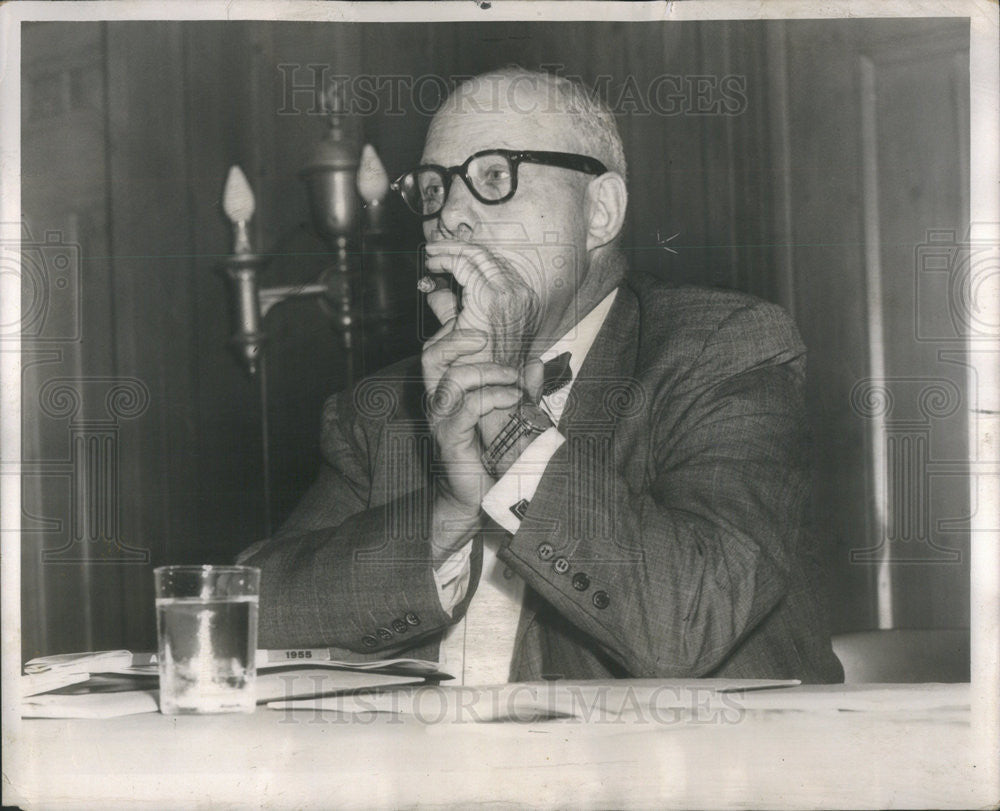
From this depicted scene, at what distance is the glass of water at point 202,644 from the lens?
1721 millimetres

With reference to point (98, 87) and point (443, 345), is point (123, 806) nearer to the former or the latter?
point (443, 345)

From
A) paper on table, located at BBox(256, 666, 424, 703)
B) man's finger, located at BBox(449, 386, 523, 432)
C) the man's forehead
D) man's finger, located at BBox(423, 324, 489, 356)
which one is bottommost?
paper on table, located at BBox(256, 666, 424, 703)

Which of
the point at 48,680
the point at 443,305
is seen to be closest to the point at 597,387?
the point at 443,305

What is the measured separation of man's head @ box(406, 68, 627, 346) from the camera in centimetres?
205

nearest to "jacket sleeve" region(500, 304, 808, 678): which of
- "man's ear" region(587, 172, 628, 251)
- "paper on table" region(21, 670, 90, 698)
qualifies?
"man's ear" region(587, 172, 628, 251)

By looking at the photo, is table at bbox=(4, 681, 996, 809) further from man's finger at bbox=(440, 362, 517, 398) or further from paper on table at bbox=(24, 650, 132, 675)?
man's finger at bbox=(440, 362, 517, 398)

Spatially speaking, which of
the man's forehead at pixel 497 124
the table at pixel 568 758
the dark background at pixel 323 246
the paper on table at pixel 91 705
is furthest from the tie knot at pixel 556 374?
the paper on table at pixel 91 705

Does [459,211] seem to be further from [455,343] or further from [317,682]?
[317,682]

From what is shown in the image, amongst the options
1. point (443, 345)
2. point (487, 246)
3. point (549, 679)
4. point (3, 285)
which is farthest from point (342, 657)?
point (3, 285)

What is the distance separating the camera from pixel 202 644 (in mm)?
1725

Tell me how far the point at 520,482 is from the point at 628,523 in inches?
6.5

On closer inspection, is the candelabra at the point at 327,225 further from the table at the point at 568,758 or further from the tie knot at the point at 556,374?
the table at the point at 568,758

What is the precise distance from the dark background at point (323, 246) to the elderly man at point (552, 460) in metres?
0.06

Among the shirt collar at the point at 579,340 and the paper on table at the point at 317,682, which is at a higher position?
the shirt collar at the point at 579,340
